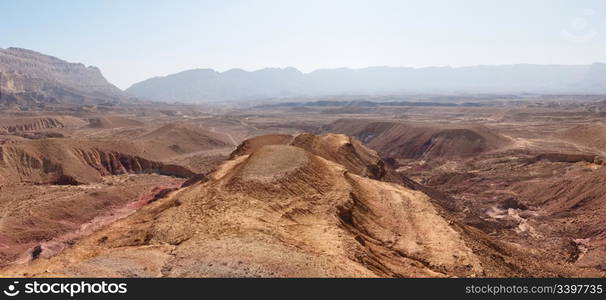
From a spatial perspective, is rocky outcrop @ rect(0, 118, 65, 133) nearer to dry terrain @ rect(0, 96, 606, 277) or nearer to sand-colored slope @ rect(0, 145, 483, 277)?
dry terrain @ rect(0, 96, 606, 277)

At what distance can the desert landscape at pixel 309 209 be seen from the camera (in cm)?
1978

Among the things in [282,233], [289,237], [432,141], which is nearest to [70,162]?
[282,233]

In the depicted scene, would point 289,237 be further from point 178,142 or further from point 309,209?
point 178,142

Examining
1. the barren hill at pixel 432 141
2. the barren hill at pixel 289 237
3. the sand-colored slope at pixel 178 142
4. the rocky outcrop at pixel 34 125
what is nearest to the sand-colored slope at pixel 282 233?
the barren hill at pixel 289 237

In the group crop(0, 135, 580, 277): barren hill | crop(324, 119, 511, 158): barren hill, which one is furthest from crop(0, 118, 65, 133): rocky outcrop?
crop(0, 135, 580, 277): barren hill

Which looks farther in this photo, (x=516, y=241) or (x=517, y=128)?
(x=517, y=128)

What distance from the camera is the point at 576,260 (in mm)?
35250

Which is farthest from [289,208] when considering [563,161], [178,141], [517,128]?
[517,128]

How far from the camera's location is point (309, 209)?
2772 centimetres

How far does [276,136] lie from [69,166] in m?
31.4

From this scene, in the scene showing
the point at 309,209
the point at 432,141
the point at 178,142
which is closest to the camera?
the point at 309,209

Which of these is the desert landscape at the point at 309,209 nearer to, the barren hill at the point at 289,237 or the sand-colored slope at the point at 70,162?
the barren hill at the point at 289,237

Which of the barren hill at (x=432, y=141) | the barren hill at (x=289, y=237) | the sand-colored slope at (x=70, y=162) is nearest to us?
the barren hill at (x=289, y=237)

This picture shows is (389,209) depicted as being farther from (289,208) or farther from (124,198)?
(124,198)
